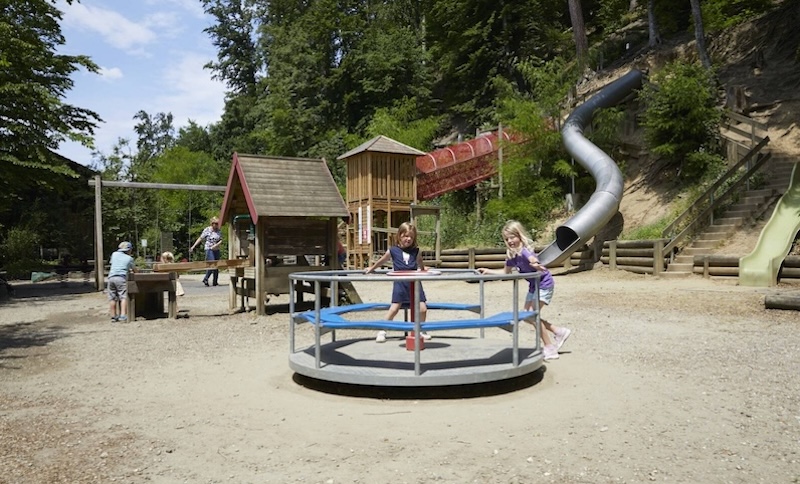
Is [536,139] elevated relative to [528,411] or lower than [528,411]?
elevated

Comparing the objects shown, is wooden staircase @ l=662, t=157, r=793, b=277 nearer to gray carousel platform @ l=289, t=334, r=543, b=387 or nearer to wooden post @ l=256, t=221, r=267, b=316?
wooden post @ l=256, t=221, r=267, b=316

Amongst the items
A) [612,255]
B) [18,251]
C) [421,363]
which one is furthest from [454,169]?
[421,363]

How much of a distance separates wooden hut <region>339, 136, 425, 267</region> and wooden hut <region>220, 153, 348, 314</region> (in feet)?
39.6

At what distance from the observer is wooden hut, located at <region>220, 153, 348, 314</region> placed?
12484 mm

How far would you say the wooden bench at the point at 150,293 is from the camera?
12.3 metres

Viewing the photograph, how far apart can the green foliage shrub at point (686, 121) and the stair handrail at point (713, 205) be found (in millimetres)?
2196

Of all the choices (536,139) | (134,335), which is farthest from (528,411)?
(536,139)

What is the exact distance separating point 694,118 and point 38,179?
72.4ft

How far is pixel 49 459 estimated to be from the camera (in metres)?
4.35

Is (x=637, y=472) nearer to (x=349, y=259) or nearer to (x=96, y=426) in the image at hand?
(x=96, y=426)

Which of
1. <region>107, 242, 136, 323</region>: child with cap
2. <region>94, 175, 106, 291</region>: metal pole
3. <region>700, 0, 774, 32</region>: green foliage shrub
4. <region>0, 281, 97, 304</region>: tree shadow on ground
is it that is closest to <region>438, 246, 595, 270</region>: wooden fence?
<region>94, 175, 106, 291</region>: metal pole

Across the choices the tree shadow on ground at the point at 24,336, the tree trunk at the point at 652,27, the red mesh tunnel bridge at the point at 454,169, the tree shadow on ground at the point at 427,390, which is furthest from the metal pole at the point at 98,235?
the tree trunk at the point at 652,27

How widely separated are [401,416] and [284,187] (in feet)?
27.3

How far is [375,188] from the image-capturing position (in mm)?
26938
